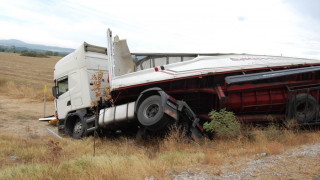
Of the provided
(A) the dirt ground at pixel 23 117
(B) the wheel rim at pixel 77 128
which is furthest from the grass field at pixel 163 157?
(A) the dirt ground at pixel 23 117

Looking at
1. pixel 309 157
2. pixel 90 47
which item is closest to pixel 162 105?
pixel 309 157

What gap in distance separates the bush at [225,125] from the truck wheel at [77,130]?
462 centimetres

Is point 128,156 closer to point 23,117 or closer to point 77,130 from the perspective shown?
point 77,130

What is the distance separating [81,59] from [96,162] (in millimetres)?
5156

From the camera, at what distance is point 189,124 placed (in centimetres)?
738

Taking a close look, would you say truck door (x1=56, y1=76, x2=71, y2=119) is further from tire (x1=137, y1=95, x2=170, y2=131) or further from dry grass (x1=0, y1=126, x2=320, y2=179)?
tire (x1=137, y1=95, x2=170, y2=131)

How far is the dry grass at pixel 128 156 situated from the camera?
15.9ft

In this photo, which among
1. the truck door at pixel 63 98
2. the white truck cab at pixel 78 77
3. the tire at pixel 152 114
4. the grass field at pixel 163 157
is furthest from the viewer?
the truck door at pixel 63 98

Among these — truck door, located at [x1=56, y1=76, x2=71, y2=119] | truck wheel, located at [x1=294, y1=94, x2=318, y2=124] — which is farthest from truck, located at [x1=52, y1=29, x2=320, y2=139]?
truck door, located at [x1=56, y1=76, x2=71, y2=119]

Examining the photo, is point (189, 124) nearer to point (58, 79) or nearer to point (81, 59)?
point (81, 59)

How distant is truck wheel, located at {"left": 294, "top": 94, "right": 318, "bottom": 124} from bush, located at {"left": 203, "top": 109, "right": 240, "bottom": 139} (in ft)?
5.72

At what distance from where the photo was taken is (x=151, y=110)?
743cm

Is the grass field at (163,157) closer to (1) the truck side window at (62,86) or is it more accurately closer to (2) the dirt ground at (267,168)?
(2) the dirt ground at (267,168)

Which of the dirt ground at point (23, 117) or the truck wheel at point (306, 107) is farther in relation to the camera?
the dirt ground at point (23, 117)
